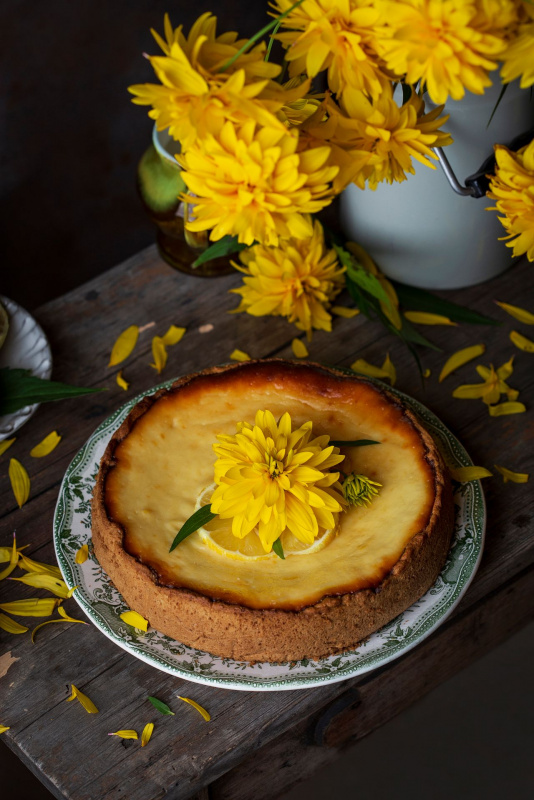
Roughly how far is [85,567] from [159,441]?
0.17 m

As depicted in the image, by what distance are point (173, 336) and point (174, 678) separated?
1.69 feet

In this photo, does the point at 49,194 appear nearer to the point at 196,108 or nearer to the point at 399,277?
the point at 399,277

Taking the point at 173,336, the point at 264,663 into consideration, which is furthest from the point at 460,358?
the point at 264,663

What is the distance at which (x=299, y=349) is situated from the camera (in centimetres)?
123

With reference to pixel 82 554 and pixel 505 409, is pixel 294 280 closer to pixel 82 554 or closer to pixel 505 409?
pixel 505 409

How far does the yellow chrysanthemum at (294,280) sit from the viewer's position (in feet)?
3.81

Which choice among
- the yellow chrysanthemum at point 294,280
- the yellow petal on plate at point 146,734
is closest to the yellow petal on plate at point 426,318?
the yellow chrysanthemum at point 294,280

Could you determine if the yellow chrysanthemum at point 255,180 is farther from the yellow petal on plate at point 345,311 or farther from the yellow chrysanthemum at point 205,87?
the yellow petal on plate at point 345,311

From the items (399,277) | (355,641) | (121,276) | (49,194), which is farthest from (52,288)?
(355,641)

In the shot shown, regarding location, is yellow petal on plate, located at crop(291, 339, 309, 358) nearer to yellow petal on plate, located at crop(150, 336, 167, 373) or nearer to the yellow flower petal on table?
yellow petal on plate, located at crop(150, 336, 167, 373)

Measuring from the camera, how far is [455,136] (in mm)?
1044

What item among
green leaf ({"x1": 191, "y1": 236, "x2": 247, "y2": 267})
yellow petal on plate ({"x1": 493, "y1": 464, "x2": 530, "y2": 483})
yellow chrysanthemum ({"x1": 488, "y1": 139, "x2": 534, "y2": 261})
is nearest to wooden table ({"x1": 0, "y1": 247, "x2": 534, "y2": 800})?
yellow petal on plate ({"x1": 493, "y1": 464, "x2": 530, "y2": 483})

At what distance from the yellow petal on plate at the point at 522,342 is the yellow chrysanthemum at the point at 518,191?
1.31 ft

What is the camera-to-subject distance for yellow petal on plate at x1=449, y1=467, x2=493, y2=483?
1.03 m
